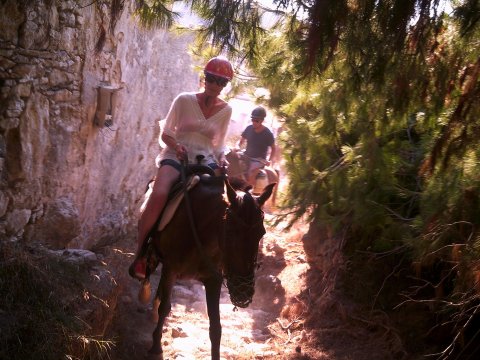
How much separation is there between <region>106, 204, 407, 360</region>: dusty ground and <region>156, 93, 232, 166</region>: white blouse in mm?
1064

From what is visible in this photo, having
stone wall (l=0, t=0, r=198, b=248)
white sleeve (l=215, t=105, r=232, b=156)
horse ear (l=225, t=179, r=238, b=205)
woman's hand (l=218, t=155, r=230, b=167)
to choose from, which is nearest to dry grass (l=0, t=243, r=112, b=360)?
stone wall (l=0, t=0, r=198, b=248)

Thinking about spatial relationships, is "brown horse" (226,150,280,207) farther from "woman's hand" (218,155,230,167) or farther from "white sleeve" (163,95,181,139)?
"white sleeve" (163,95,181,139)

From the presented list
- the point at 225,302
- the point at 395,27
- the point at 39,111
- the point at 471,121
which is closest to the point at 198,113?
the point at 39,111

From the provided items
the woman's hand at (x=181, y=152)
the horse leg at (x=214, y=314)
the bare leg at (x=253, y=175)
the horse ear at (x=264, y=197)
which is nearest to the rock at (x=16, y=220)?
the woman's hand at (x=181, y=152)

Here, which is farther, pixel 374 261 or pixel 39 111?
pixel 374 261

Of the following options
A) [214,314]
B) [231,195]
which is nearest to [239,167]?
[214,314]

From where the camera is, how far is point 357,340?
5086 mm

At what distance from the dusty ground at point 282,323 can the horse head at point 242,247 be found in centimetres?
120

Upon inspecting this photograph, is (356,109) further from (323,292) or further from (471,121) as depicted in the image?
(323,292)

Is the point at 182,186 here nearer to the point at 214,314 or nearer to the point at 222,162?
the point at 222,162

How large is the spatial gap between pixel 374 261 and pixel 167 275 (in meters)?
2.25

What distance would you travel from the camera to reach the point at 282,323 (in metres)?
6.01

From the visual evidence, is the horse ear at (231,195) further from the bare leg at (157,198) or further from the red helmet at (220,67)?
the red helmet at (220,67)

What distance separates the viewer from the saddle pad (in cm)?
441
